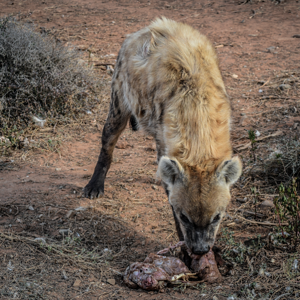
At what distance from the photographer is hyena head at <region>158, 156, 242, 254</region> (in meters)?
2.74

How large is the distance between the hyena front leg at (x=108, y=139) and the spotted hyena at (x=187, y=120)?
0.54 m

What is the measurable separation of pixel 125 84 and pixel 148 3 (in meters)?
8.17

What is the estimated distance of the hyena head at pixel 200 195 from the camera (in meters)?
2.74

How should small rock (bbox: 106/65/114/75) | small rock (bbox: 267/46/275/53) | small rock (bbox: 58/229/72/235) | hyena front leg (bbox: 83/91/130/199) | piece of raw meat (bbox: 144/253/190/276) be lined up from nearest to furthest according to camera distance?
piece of raw meat (bbox: 144/253/190/276) → small rock (bbox: 58/229/72/235) → hyena front leg (bbox: 83/91/130/199) → small rock (bbox: 106/65/114/75) → small rock (bbox: 267/46/275/53)

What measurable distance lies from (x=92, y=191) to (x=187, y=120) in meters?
2.07

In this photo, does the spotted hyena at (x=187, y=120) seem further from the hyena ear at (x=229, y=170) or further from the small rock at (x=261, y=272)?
the small rock at (x=261, y=272)

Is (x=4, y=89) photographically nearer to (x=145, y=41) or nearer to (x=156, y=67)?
(x=145, y=41)

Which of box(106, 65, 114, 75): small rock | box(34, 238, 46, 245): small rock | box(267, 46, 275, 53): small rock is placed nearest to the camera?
box(34, 238, 46, 245): small rock

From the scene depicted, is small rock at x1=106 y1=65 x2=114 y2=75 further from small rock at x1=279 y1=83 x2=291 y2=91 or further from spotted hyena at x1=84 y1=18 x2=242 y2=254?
spotted hyena at x1=84 y1=18 x2=242 y2=254

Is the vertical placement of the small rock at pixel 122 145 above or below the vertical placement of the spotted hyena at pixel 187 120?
below

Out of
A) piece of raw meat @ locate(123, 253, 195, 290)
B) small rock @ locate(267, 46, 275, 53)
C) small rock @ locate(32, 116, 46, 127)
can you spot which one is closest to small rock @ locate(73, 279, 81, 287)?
piece of raw meat @ locate(123, 253, 195, 290)

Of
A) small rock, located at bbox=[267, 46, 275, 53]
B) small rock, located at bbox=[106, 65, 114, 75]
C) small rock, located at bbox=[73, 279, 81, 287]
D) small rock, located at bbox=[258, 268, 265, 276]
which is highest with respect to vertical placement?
small rock, located at bbox=[267, 46, 275, 53]

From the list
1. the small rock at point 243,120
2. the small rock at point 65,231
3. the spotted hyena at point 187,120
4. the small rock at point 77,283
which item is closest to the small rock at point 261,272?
the spotted hyena at point 187,120

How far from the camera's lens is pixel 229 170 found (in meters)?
2.81
